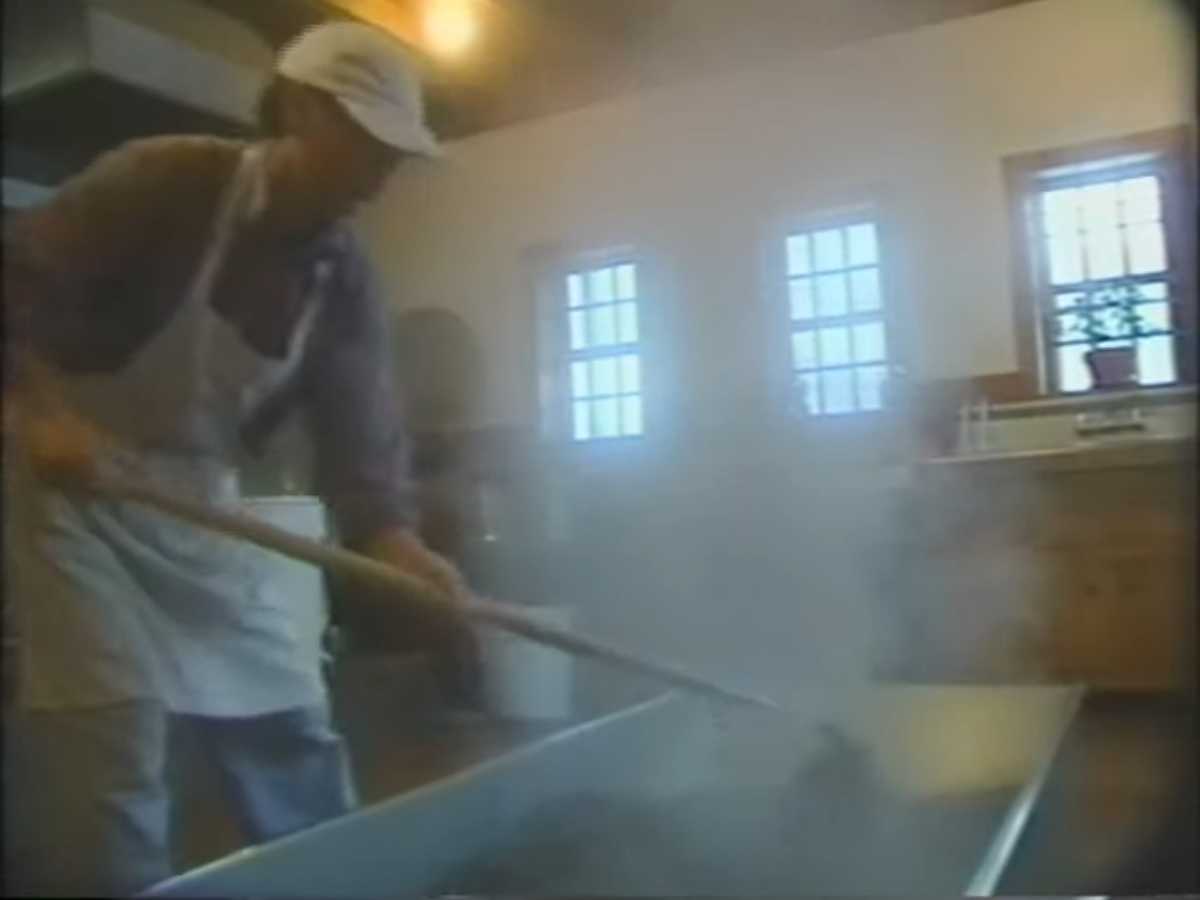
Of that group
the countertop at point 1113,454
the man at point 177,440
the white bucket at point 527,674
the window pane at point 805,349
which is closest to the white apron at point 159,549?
the man at point 177,440

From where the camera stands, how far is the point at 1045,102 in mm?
732

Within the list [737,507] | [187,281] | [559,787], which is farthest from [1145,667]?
[187,281]

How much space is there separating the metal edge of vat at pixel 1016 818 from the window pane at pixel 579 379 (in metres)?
0.32

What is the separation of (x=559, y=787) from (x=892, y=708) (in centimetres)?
20

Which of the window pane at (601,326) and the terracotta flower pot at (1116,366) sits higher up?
the window pane at (601,326)

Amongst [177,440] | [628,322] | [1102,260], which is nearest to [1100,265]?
[1102,260]

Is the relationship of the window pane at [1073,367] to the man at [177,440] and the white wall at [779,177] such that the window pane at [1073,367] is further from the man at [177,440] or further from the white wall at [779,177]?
the man at [177,440]

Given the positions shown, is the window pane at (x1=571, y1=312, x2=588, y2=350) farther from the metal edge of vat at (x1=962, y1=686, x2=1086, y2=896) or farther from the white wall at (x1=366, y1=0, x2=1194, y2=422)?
the metal edge of vat at (x1=962, y1=686, x2=1086, y2=896)

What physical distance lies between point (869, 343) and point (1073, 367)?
11 centimetres

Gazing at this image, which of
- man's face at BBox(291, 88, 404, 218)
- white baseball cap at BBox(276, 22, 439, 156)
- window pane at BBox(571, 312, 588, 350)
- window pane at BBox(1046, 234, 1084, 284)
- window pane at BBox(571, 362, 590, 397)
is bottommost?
window pane at BBox(571, 362, 590, 397)

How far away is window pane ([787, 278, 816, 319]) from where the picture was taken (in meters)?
0.76

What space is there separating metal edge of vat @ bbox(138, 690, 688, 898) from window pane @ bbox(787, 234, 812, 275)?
0.82 feet

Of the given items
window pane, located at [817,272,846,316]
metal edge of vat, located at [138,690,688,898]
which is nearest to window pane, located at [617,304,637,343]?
window pane, located at [817,272,846,316]

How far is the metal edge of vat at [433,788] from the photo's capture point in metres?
0.76
